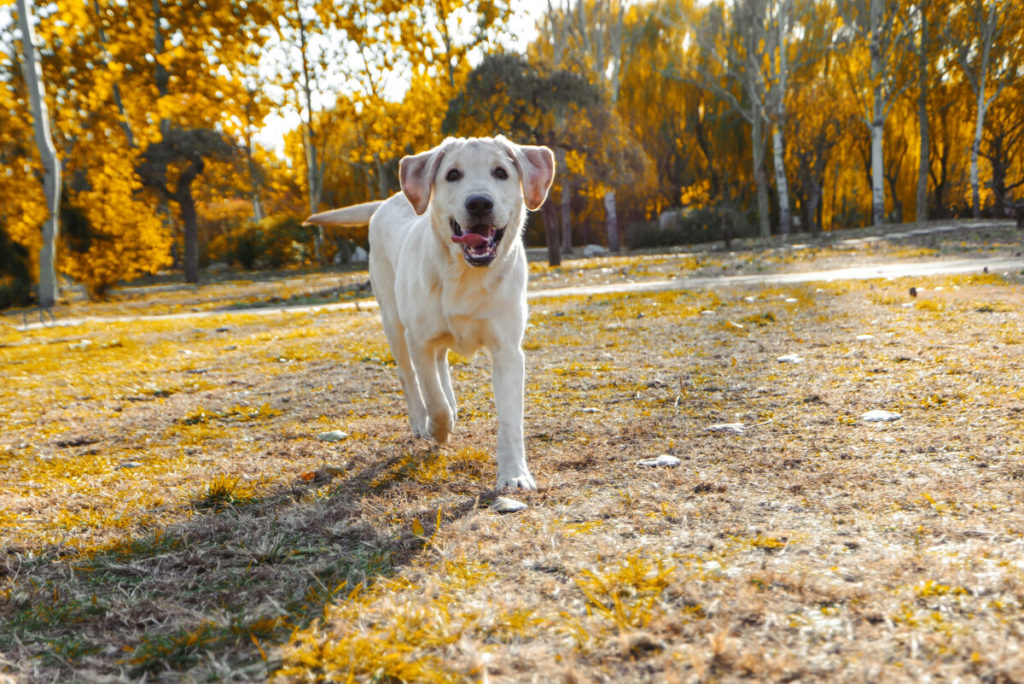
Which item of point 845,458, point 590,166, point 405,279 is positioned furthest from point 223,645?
point 590,166

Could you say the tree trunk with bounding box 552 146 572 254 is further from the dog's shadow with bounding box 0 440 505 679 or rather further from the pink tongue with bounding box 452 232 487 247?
the dog's shadow with bounding box 0 440 505 679

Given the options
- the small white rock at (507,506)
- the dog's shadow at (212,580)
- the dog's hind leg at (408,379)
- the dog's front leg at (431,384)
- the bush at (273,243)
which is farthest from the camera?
the bush at (273,243)

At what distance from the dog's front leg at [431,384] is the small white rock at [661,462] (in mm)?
1071

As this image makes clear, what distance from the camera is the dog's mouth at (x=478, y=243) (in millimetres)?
3312

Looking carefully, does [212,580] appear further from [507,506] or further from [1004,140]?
[1004,140]

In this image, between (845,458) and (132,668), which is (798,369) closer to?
(845,458)

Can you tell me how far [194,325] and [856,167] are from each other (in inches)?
1253

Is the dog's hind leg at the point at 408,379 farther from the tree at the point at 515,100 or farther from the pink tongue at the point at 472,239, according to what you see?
the tree at the point at 515,100

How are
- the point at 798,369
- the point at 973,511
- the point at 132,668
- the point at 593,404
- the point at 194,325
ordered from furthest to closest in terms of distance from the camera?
the point at 194,325
the point at 798,369
the point at 593,404
the point at 973,511
the point at 132,668

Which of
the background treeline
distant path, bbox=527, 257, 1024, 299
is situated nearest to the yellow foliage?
the background treeline

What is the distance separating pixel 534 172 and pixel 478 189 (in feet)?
1.54

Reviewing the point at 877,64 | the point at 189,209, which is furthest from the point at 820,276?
the point at 189,209

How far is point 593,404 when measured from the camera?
455 centimetres

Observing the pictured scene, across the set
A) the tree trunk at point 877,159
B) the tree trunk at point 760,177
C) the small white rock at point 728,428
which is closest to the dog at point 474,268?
the small white rock at point 728,428
